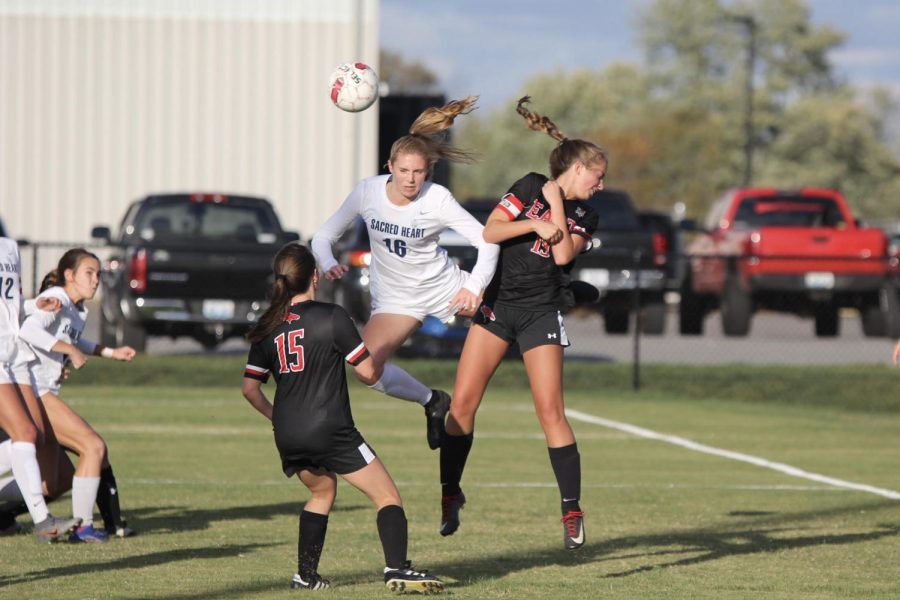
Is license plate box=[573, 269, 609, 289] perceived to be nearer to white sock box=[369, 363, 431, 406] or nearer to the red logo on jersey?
white sock box=[369, 363, 431, 406]

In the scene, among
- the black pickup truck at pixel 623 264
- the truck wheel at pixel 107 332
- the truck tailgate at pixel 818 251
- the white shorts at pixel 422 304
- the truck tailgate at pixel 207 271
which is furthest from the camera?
the truck tailgate at pixel 818 251

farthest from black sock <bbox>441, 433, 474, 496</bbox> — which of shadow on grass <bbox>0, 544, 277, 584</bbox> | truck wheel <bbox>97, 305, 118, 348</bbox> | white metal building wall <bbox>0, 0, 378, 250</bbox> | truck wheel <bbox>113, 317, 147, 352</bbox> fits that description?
white metal building wall <bbox>0, 0, 378, 250</bbox>

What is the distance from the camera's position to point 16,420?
9.09m

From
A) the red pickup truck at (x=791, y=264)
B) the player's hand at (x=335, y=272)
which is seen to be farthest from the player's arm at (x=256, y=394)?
the red pickup truck at (x=791, y=264)

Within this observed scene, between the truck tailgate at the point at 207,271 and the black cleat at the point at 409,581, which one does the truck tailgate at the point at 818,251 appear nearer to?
the truck tailgate at the point at 207,271

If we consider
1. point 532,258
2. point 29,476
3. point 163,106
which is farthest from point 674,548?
point 163,106

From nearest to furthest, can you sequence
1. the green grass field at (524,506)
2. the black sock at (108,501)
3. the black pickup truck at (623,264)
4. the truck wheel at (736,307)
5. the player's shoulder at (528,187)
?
the green grass field at (524,506) → the player's shoulder at (528,187) → the black sock at (108,501) → the black pickup truck at (623,264) → the truck wheel at (736,307)

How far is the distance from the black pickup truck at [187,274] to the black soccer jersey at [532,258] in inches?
479

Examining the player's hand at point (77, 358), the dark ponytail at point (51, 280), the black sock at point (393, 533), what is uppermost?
the dark ponytail at point (51, 280)

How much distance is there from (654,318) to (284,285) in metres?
19.0

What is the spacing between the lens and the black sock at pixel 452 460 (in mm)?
8930

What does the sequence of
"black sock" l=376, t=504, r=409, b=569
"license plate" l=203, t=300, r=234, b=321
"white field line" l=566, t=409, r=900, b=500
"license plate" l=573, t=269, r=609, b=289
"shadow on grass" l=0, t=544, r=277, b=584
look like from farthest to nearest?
"license plate" l=573, t=269, r=609, b=289 < "license plate" l=203, t=300, r=234, b=321 < "white field line" l=566, t=409, r=900, b=500 < "shadow on grass" l=0, t=544, r=277, b=584 < "black sock" l=376, t=504, r=409, b=569

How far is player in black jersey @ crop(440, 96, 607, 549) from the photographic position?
8523 mm

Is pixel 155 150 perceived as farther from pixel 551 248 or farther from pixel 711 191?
pixel 711 191
